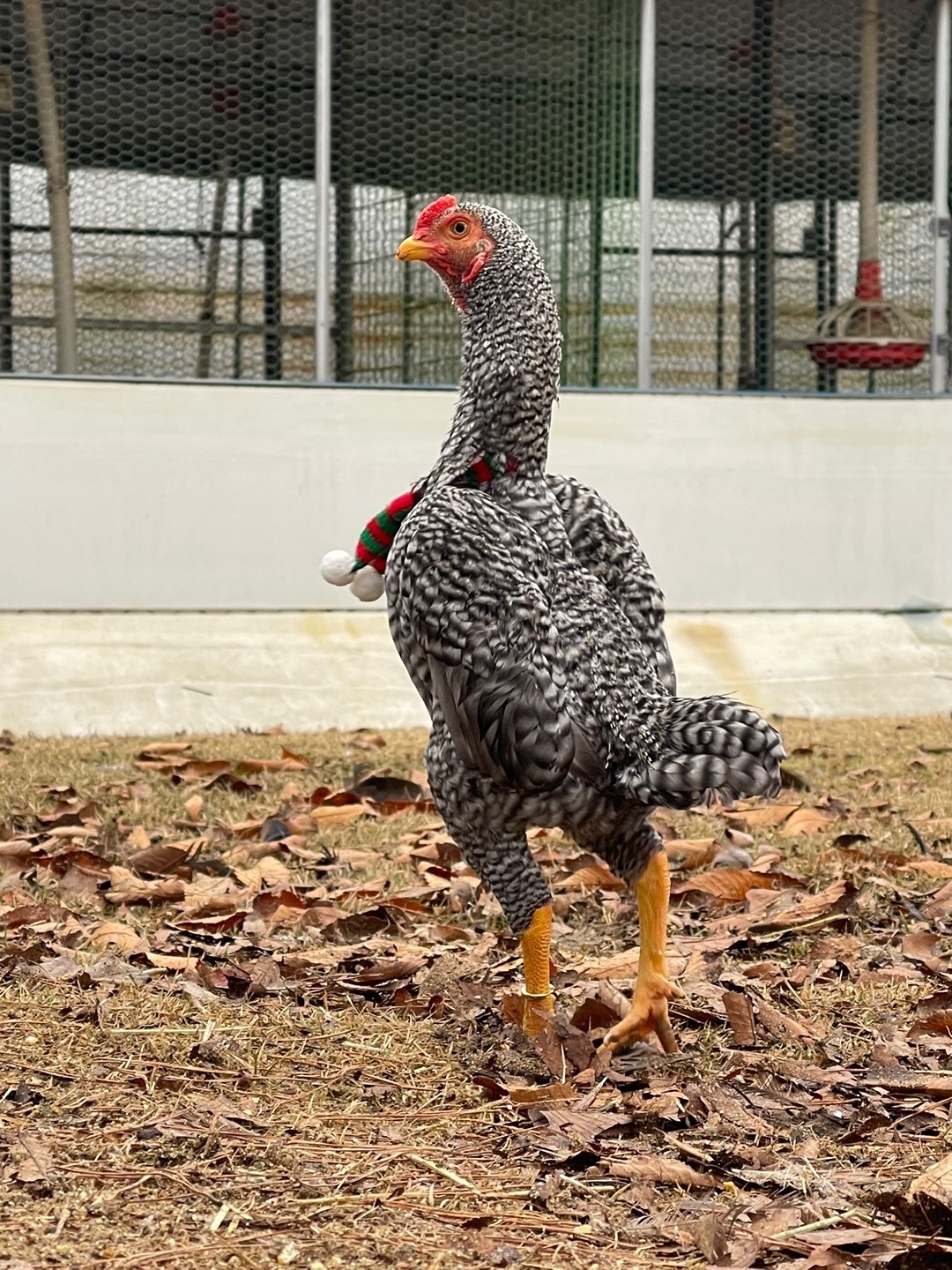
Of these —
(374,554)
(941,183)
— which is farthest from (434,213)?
(941,183)

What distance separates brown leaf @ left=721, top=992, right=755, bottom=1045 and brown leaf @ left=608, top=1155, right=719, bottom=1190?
71 centimetres

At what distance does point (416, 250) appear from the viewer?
355cm

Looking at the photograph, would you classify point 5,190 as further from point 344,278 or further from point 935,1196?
point 935,1196

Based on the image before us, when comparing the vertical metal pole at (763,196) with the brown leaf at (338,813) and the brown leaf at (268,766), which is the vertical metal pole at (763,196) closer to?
the brown leaf at (268,766)

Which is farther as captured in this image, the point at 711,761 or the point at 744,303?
the point at 744,303

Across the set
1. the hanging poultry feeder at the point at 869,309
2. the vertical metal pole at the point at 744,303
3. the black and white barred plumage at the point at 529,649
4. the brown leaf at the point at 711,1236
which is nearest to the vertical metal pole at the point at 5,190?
the vertical metal pole at the point at 744,303

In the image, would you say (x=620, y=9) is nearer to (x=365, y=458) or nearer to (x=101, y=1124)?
(x=365, y=458)

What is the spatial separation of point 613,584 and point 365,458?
5.40m

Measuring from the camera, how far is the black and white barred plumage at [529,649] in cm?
314

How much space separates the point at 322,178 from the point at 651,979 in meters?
6.34

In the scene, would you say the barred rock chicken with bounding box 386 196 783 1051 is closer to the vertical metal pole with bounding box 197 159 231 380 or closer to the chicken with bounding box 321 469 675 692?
the chicken with bounding box 321 469 675 692

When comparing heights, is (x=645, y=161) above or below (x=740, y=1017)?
above

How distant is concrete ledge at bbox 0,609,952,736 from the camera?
774 centimetres

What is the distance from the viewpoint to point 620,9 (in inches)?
359
